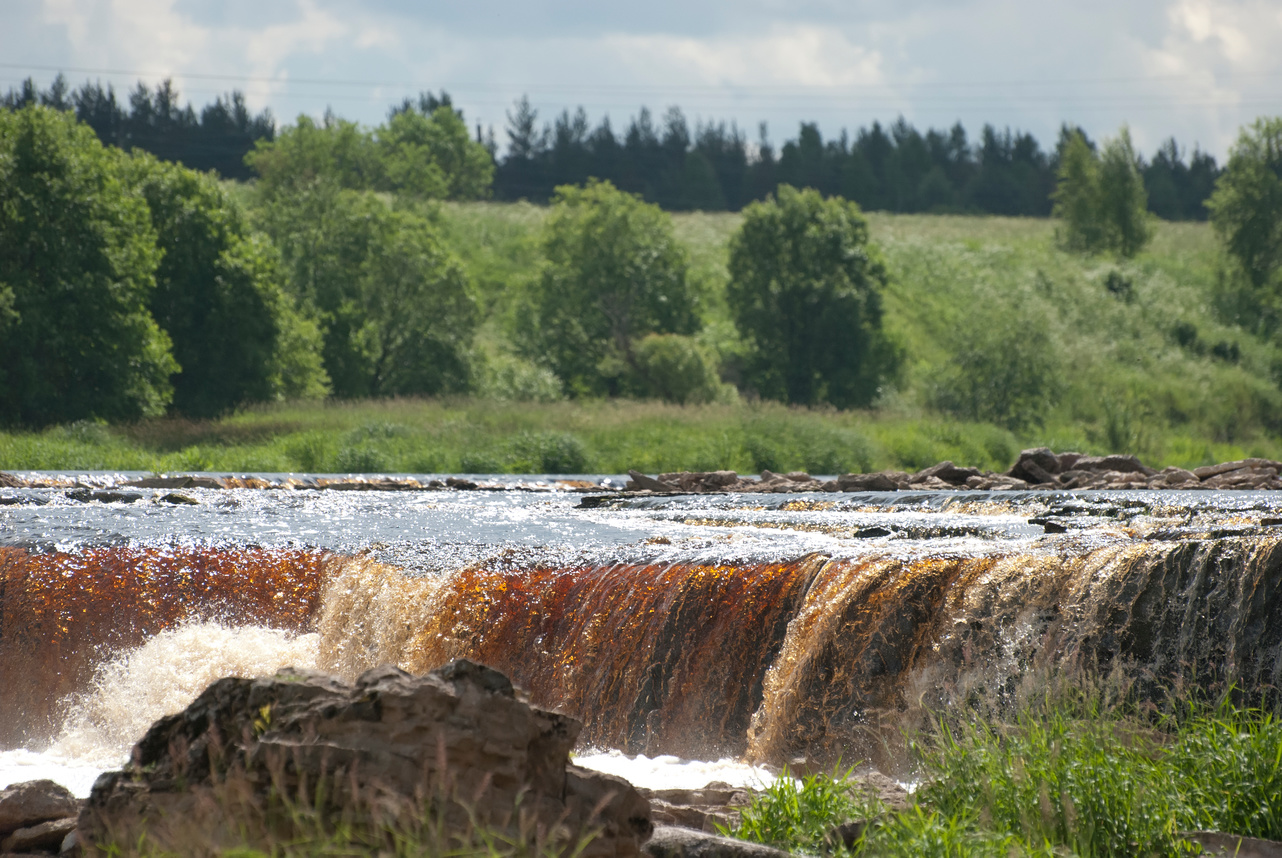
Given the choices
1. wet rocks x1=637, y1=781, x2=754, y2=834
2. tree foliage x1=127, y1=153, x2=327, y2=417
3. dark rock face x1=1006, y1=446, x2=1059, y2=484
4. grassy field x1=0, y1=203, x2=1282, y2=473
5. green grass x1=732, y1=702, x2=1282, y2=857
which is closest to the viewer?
green grass x1=732, y1=702, x2=1282, y2=857

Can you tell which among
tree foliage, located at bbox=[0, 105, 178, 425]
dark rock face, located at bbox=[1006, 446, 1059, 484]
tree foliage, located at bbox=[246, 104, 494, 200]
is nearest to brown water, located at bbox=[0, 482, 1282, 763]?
dark rock face, located at bbox=[1006, 446, 1059, 484]

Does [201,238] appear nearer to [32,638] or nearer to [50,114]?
[50,114]

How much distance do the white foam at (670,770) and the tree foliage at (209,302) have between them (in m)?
30.3

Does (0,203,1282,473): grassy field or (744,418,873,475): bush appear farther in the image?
(744,418,873,475): bush

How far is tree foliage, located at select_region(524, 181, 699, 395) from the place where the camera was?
4741cm

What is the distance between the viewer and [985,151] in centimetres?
13138

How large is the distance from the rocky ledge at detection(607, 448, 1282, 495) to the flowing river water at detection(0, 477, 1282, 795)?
19.2 ft

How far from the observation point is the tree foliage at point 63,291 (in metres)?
29.7

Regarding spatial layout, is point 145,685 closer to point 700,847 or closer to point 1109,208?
point 700,847

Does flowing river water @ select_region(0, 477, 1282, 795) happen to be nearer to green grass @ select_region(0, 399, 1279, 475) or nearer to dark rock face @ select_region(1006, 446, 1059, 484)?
dark rock face @ select_region(1006, 446, 1059, 484)

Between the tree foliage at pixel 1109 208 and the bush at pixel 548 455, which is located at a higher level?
the tree foliage at pixel 1109 208

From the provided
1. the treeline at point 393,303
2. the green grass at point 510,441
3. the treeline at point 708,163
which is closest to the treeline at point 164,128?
the treeline at point 708,163

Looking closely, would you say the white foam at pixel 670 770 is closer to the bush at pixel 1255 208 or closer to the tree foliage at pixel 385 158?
the tree foliage at pixel 385 158

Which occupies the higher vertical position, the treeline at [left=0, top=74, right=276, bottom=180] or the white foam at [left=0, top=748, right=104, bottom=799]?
the treeline at [left=0, top=74, right=276, bottom=180]
